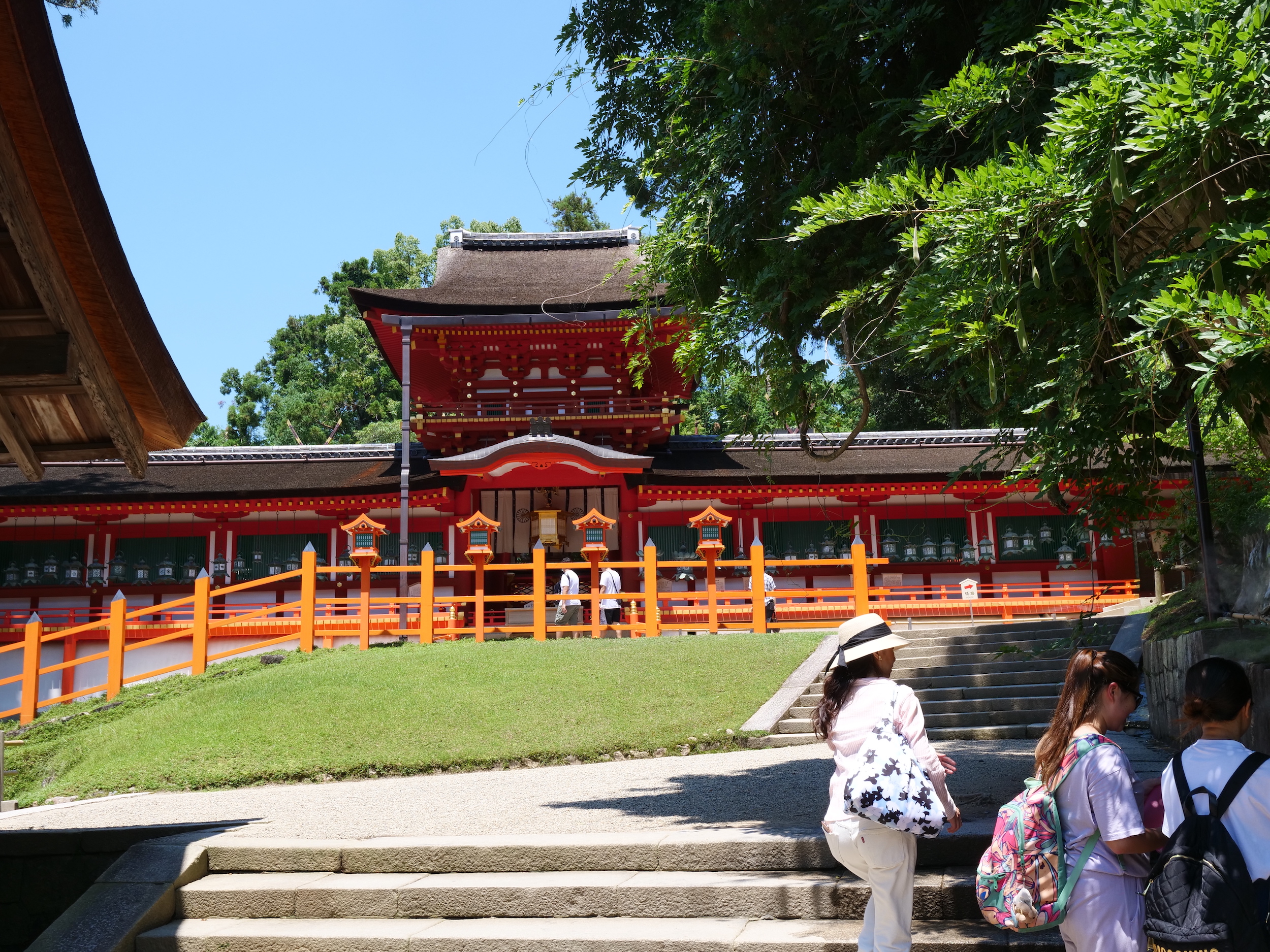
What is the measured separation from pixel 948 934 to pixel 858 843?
4.25 ft

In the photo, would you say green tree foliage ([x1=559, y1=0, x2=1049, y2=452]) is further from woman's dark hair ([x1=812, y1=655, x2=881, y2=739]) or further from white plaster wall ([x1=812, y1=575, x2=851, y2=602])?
white plaster wall ([x1=812, y1=575, x2=851, y2=602])

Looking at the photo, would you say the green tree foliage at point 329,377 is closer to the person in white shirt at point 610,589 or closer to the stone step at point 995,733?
the person in white shirt at point 610,589

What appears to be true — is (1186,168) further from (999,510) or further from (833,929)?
(999,510)

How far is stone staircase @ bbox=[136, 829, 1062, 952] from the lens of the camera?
4.75 meters

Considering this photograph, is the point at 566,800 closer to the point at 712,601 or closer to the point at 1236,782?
the point at 1236,782

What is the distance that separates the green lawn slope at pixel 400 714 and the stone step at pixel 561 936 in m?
4.47

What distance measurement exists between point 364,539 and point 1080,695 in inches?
563

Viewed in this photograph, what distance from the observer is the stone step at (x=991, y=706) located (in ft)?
34.9

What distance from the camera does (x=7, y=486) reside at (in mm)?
20609

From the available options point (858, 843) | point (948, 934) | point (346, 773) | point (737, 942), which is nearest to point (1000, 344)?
point (858, 843)

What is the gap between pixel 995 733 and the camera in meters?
10.1

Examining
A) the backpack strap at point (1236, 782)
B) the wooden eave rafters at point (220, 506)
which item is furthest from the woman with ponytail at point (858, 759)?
the wooden eave rafters at point (220, 506)

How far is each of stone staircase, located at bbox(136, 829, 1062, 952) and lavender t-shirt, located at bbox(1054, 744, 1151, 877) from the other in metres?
1.50

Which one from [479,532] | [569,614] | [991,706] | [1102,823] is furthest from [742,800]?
[479,532]
